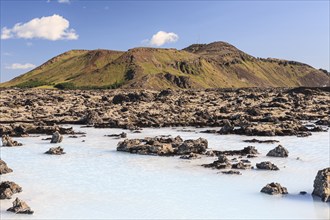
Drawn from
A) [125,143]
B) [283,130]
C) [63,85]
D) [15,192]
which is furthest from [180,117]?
[63,85]

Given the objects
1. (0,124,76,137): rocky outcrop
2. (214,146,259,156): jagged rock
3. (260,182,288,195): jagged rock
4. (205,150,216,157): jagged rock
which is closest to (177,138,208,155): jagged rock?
(205,150,216,157): jagged rock

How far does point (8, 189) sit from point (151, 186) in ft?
19.4

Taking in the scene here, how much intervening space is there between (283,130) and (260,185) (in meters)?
18.0

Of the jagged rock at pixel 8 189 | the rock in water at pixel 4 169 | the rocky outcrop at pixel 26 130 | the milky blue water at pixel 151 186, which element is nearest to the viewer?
the milky blue water at pixel 151 186

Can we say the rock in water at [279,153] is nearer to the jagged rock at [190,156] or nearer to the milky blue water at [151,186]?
the milky blue water at [151,186]

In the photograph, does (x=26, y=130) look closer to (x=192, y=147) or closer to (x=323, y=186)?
(x=192, y=147)

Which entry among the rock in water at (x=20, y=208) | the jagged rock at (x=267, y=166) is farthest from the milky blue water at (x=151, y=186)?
the jagged rock at (x=267, y=166)

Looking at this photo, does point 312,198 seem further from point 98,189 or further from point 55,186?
point 55,186

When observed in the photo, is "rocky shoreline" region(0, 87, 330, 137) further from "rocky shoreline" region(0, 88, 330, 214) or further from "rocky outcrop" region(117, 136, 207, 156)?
"rocky outcrop" region(117, 136, 207, 156)

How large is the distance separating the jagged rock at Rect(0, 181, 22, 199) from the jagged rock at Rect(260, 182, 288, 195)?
10.2 metres

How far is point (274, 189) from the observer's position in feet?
54.6

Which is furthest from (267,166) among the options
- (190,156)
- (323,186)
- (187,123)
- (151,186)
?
(187,123)

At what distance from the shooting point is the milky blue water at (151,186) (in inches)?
574

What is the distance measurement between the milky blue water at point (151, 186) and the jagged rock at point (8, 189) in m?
0.40
